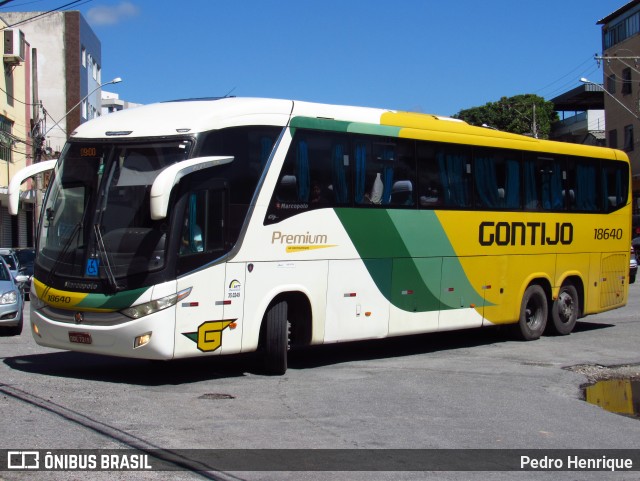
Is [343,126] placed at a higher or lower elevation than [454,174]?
higher

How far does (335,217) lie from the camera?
12.0 meters

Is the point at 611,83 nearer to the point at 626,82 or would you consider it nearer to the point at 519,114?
the point at 626,82

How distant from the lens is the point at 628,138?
5666cm

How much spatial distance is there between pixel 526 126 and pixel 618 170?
58.3m

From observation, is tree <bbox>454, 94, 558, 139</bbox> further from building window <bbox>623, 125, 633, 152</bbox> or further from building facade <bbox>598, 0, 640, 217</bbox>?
building window <bbox>623, 125, 633, 152</bbox>

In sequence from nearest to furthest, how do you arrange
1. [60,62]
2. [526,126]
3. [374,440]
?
[374,440], [60,62], [526,126]

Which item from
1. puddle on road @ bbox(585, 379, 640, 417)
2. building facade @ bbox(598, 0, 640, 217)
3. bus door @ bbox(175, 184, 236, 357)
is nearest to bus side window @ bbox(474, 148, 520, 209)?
puddle on road @ bbox(585, 379, 640, 417)

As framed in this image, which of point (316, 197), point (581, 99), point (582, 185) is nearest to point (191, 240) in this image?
point (316, 197)

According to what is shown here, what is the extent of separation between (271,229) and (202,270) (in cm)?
123

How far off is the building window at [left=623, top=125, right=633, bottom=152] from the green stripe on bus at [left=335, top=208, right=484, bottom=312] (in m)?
46.2

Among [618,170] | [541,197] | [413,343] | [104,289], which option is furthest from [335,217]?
[618,170]

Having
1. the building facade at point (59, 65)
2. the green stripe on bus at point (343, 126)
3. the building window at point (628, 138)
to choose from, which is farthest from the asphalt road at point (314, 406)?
the building window at point (628, 138)

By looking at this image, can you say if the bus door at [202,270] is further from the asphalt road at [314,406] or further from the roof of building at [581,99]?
the roof of building at [581,99]

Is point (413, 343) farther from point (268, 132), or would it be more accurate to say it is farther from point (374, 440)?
point (374, 440)
